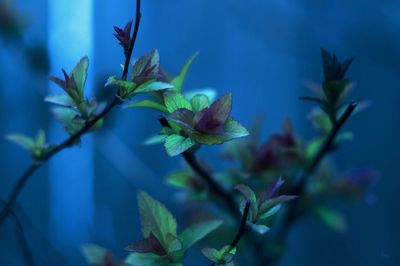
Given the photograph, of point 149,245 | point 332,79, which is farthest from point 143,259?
point 332,79

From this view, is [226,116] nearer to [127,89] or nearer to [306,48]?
[127,89]

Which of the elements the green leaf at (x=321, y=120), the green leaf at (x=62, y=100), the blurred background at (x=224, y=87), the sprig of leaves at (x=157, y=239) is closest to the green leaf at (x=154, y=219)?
the sprig of leaves at (x=157, y=239)

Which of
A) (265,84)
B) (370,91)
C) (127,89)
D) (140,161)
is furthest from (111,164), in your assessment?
(127,89)

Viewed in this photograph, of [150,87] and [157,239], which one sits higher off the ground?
[150,87]

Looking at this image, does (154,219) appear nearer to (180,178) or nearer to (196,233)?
(196,233)

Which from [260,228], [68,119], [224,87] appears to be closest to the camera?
[260,228]
